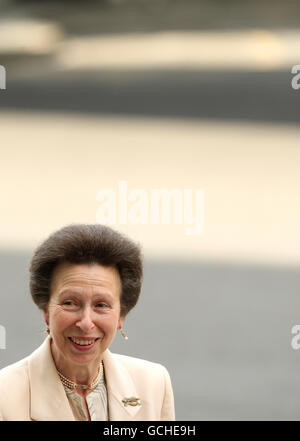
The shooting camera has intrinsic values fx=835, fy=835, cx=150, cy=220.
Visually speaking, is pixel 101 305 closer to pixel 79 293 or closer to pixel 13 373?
pixel 79 293

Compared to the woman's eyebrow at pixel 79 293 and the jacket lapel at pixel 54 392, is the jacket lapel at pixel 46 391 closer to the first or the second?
the jacket lapel at pixel 54 392

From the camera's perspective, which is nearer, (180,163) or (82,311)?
(82,311)

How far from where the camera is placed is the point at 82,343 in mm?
1188

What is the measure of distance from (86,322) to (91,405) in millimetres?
146

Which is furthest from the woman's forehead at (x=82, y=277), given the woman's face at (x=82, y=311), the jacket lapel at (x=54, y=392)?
the jacket lapel at (x=54, y=392)

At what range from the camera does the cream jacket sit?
1.19 metres

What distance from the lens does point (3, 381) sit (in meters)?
1.19

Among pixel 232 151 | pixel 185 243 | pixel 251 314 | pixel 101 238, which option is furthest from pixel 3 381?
pixel 232 151

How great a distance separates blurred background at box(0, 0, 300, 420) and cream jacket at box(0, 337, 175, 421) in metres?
0.22

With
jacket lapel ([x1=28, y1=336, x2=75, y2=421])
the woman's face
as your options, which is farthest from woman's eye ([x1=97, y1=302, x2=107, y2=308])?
jacket lapel ([x1=28, y1=336, x2=75, y2=421])

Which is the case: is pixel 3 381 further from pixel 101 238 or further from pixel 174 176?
pixel 174 176

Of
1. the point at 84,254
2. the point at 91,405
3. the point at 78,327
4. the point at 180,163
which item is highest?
the point at 180,163

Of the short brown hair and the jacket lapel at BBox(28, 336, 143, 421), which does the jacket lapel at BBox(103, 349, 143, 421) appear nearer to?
the jacket lapel at BBox(28, 336, 143, 421)

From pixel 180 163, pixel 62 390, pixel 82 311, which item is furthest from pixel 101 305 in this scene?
pixel 180 163
